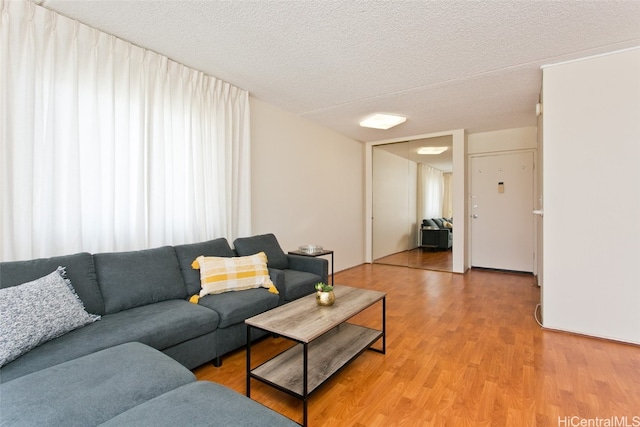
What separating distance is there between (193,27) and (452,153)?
4432 millimetres

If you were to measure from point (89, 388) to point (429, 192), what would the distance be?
20.0ft

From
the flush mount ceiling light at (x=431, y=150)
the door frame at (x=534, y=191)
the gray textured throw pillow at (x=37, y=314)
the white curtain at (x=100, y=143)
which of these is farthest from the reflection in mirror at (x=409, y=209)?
the gray textured throw pillow at (x=37, y=314)

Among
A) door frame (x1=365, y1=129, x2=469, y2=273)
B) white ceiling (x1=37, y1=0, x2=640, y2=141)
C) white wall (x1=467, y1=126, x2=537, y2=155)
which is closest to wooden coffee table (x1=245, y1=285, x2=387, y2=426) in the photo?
white ceiling (x1=37, y1=0, x2=640, y2=141)

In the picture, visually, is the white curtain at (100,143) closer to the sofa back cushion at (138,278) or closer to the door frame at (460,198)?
the sofa back cushion at (138,278)

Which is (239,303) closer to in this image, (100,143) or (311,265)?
(311,265)

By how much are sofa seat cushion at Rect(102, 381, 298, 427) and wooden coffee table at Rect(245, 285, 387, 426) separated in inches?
19.1

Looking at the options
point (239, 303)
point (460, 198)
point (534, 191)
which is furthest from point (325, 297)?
point (534, 191)

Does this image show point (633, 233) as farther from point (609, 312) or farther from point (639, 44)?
point (639, 44)

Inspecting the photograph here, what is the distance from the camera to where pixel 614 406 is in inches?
69.6

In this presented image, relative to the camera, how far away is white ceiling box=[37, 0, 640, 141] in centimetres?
207

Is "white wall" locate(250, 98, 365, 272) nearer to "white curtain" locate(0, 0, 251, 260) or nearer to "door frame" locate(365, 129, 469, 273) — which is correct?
"white curtain" locate(0, 0, 251, 260)

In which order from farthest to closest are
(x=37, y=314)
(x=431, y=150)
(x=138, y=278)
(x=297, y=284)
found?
(x=431, y=150) < (x=297, y=284) < (x=138, y=278) < (x=37, y=314)

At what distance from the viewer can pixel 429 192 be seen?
6250 mm

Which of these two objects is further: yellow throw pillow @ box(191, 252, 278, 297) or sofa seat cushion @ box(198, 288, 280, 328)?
yellow throw pillow @ box(191, 252, 278, 297)
